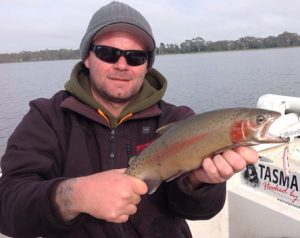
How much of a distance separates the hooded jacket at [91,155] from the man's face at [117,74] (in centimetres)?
13

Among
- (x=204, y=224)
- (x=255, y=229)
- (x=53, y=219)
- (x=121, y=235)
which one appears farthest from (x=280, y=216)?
(x=53, y=219)

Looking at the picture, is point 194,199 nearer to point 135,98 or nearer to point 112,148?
point 112,148

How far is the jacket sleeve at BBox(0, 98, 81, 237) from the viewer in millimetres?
2069

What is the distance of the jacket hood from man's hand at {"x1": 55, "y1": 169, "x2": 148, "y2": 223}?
34.3 inches

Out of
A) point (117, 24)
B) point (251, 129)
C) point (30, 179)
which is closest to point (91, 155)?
point (30, 179)

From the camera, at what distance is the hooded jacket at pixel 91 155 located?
93.6 inches

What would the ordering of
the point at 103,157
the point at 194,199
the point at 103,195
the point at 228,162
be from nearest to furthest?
the point at 103,195
the point at 228,162
the point at 194,199
the point at 103,157

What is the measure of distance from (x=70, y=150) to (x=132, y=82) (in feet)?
2.27

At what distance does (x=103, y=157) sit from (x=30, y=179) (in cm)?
53

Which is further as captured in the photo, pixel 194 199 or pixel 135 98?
pixel 135 98

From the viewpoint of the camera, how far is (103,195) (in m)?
1.88

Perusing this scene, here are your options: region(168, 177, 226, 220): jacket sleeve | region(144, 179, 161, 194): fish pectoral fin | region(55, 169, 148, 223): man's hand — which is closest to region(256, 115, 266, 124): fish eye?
region(168, 177, 226, 220): jacket sleeve

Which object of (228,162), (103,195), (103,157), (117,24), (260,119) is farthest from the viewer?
(117,24)

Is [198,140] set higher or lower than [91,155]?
higher
